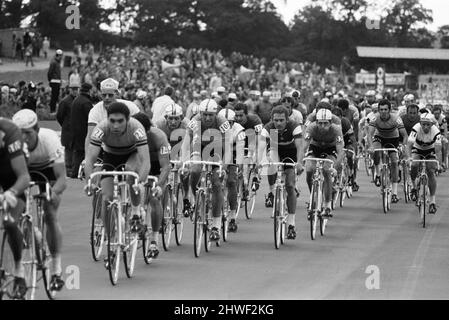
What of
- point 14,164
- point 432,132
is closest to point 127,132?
point 14,164

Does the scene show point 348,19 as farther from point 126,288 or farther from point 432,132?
point 126,288

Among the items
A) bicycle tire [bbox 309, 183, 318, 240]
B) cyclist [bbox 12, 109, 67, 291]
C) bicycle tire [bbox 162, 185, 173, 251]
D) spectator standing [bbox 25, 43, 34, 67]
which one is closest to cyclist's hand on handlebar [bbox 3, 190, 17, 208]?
cyclist [bbox 12, 109, 67, 291]

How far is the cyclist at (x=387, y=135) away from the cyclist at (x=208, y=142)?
669cm

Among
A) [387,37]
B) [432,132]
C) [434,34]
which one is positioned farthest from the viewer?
[434,34]

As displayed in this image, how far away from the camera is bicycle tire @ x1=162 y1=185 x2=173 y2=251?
15.0 meters

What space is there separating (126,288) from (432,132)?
9.32 meters

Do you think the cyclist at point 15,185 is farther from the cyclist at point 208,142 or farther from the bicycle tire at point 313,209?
the bicycle tire at point 313,209

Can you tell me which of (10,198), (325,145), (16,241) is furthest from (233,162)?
(10,198)

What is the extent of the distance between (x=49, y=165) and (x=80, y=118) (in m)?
11.6

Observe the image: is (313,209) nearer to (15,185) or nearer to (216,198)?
(216,198)

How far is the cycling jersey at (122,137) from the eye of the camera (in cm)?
1291

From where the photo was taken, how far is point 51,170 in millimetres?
11570

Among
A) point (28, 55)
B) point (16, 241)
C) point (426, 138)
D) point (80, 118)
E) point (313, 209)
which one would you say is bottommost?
point (313, 209)

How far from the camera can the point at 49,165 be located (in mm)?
11477
